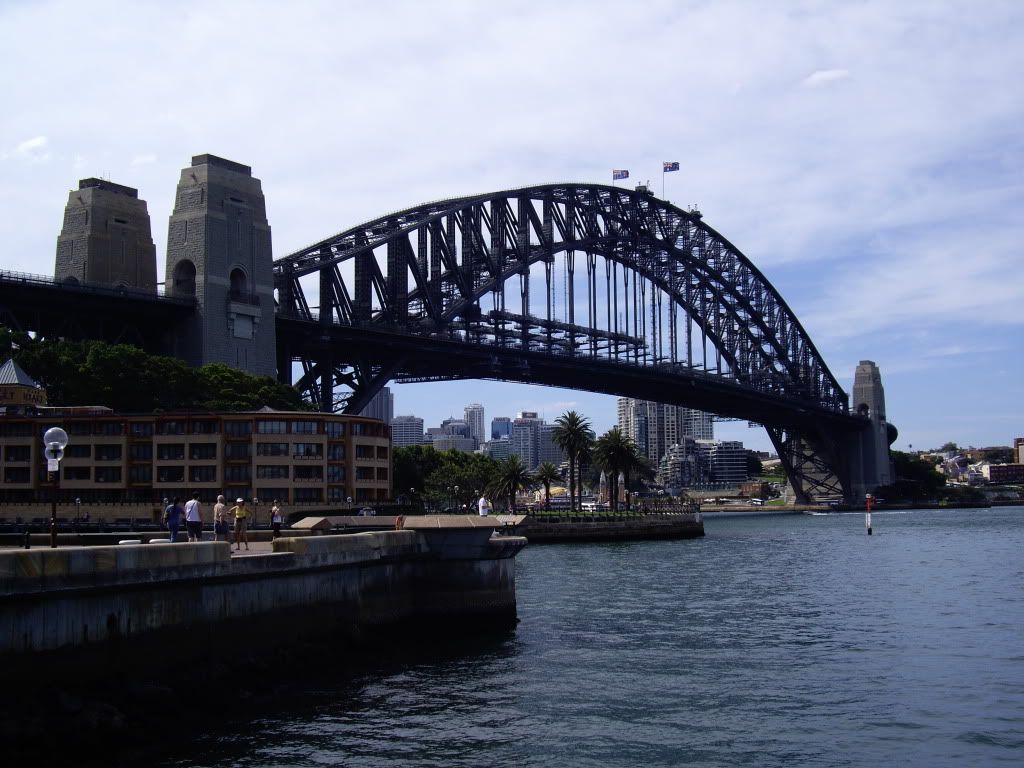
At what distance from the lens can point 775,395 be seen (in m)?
184

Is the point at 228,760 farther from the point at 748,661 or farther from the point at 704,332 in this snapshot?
the point at 704,332

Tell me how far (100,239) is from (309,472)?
31.9 meters

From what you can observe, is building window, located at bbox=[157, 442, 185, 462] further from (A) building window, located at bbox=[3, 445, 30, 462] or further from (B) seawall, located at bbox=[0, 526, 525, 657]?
(B) seawall, located at bbox=[0, 526, 525, 657]

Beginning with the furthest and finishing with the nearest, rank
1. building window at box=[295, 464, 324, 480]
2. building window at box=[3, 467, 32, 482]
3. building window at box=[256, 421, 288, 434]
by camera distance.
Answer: building window at box=[295, 464, 324, 480]
building window at box=[256, 421, 288, 434]
building window at box=[3, 467, 32, 482]

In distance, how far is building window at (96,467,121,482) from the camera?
78.1 meters

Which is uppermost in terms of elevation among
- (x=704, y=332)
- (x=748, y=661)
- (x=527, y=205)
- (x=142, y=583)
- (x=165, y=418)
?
(x=527, y=205)

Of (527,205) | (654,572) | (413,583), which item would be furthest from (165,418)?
(527,205)

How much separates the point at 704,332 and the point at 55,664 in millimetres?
168695

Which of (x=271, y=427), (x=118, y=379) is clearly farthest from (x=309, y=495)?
(x=118, y=379)

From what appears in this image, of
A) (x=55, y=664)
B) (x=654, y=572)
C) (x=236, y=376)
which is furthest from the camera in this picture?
(x=236, y=376)

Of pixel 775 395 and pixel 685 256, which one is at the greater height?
pixel 685 256

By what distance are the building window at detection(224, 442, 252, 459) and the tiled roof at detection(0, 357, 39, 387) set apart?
1440 cm

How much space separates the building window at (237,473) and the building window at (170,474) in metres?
2.81

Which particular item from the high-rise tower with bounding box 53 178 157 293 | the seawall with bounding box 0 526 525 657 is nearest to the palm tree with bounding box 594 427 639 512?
the high-rise tower with bounding box 53 178 157 293
